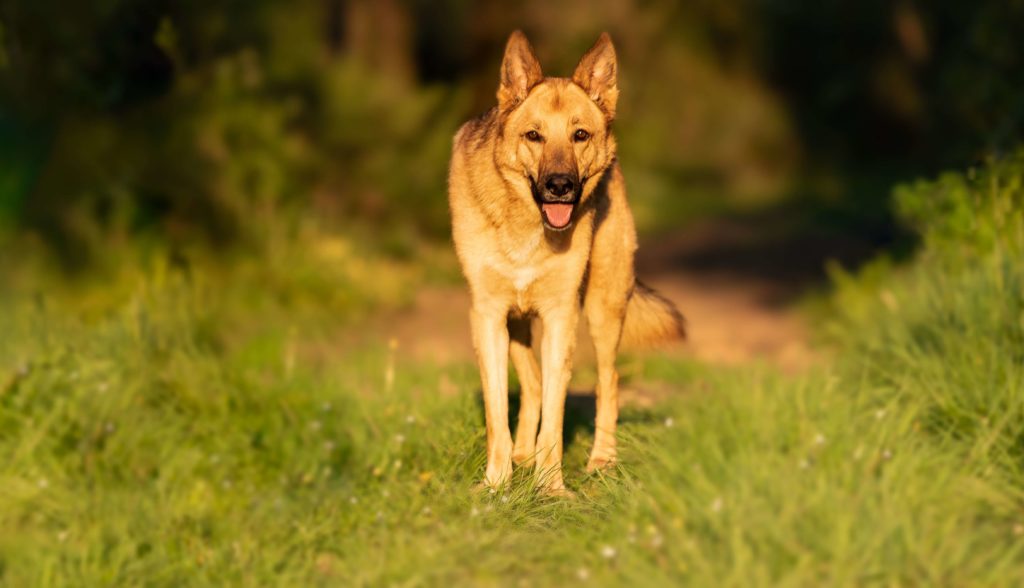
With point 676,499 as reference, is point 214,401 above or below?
below

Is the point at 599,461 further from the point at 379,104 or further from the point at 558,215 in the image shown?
the point at 379,104

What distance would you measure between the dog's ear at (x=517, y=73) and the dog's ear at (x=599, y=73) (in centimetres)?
20

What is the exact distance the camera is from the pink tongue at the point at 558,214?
5.61 metres

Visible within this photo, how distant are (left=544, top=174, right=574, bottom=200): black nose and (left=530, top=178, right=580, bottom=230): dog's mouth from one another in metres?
0.04

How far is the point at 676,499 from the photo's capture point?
174 inches

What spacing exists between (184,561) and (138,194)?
5383 mm

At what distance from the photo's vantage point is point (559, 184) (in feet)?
18.1

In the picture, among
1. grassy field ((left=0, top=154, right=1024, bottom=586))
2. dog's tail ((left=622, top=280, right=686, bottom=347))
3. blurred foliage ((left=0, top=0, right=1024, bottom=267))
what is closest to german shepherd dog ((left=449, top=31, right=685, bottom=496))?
grassy field ((left=0, top=154, right=1024, bottom=586))

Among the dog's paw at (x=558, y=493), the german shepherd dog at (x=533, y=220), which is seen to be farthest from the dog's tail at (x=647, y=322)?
the dog's paw at (x=558, y=493)

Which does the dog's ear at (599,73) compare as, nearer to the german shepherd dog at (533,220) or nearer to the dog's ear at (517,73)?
the german shepherd dog at (533,220)

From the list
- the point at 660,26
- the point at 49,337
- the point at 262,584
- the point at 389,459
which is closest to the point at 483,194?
the point at 389,459

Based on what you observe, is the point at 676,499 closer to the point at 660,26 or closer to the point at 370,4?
the point at 370,4

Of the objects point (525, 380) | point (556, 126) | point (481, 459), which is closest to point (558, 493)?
point (481, 459)

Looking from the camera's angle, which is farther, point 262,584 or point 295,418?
point 295,418
